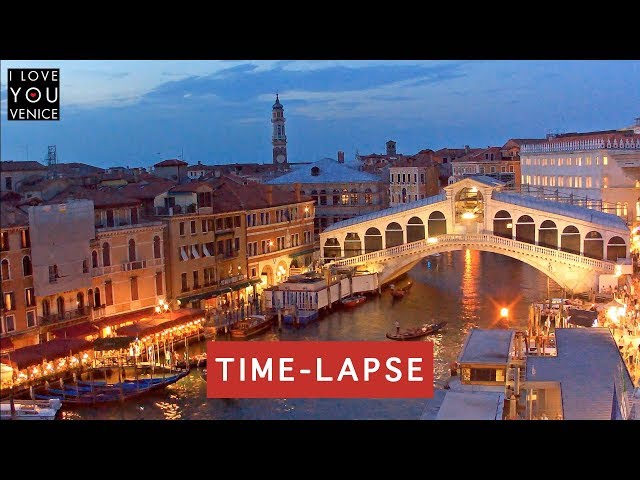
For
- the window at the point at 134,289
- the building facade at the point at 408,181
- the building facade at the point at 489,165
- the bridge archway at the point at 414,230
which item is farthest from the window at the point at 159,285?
the building facade at the point at 489,165

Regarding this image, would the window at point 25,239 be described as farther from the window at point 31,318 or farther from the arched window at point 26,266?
the window at point 31,318

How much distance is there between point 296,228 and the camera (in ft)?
35.1

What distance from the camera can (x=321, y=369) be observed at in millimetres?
3859

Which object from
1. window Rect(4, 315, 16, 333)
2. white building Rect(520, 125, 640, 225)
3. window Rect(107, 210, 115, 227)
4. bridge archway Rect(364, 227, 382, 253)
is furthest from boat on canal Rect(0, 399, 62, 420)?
white building Rect(520, 125, 640, 225)

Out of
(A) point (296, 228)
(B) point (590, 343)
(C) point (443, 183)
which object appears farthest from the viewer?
(C) point (443, 183)

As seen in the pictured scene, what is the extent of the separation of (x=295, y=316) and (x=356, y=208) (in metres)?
4.53

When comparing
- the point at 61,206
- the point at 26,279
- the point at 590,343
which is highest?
the point at 61,206

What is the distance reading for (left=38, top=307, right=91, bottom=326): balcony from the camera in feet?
20.8

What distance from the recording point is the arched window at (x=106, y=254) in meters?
7.30

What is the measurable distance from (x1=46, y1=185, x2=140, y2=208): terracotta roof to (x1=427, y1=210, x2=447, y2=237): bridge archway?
12.2 ft
